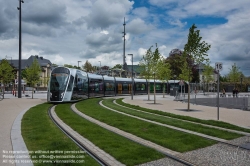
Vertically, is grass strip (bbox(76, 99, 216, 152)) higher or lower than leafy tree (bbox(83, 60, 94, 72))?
lower

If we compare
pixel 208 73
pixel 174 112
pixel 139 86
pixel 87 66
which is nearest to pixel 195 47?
pixel 174 112

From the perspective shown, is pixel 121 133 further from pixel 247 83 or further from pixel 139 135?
pixel 247 83

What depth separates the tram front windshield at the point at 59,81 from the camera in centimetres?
2280

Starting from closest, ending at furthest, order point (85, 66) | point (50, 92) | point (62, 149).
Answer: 1. point (62, 149)
2. point (50, 92)
3. point (85, 66)

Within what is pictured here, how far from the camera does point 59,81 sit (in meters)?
22.8


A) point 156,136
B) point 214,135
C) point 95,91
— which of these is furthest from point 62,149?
point 95,91

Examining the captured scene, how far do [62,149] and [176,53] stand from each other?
7346 centimetres

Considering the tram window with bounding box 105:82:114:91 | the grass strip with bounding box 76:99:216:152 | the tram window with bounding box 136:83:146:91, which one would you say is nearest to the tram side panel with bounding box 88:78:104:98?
the tram window with bounding box 105:82:114:91

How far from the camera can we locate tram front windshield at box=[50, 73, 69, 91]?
74.8 feet

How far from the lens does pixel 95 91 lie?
3388 centimetres

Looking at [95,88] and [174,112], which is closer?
[174,112]

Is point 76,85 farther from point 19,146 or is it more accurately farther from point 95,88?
point 19,146

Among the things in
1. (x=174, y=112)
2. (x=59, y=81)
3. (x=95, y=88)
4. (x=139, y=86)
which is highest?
(x=59, y=81)

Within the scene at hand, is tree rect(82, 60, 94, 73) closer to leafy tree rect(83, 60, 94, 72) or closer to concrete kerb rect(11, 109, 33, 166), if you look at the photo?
leafy tree rect(83, 60, 94, 72)
